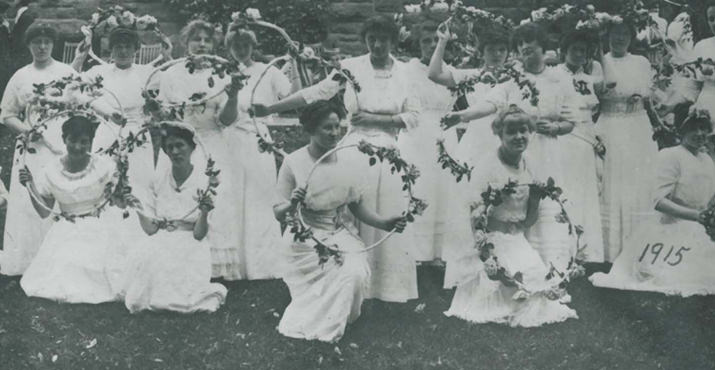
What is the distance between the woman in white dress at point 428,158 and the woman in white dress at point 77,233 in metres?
2.29

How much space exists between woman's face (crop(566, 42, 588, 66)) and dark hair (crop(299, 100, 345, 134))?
2113mm

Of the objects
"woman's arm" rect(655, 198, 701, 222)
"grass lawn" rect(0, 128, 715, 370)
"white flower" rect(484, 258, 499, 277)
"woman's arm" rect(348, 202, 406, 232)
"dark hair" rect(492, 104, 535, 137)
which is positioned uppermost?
"dark hair" rect(492, 104, 535, 137)

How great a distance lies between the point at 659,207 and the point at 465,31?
2055 mm

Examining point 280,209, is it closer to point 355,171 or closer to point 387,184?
point 355,171

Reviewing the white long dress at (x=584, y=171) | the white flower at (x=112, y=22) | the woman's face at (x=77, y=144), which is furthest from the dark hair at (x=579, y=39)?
the woman's face at (x=77, y=144)

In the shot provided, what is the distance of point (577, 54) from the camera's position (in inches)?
258

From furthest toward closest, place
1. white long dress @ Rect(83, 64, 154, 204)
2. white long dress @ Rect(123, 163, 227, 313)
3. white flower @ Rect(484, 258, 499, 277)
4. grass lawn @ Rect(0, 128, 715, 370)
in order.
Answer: white long dress @ Rect(83, 64, 154, 204) < white long dress @ Rect(123, 163, 227, 313) < white flower @ Rect(484, 258, 499, 277) < grass lawn @ Rect(0, 128, 715, 370)

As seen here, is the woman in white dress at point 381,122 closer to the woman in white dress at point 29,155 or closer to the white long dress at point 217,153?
the white long dress at point 217,153

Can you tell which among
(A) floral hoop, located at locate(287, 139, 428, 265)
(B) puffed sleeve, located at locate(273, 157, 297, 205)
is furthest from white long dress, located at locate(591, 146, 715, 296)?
(B) puffed sleeve, located at locate(273, 157, 297, 205)

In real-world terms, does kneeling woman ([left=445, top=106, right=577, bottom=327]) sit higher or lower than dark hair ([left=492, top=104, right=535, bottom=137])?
lower

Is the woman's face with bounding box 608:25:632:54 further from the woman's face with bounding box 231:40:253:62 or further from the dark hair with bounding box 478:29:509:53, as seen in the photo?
the woman's face with bounding box 231:40:253:62

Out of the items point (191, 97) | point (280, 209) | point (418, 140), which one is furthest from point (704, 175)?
point (191, 97)

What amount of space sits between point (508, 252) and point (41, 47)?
403 cm

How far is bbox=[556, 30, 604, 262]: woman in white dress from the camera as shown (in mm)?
6555
